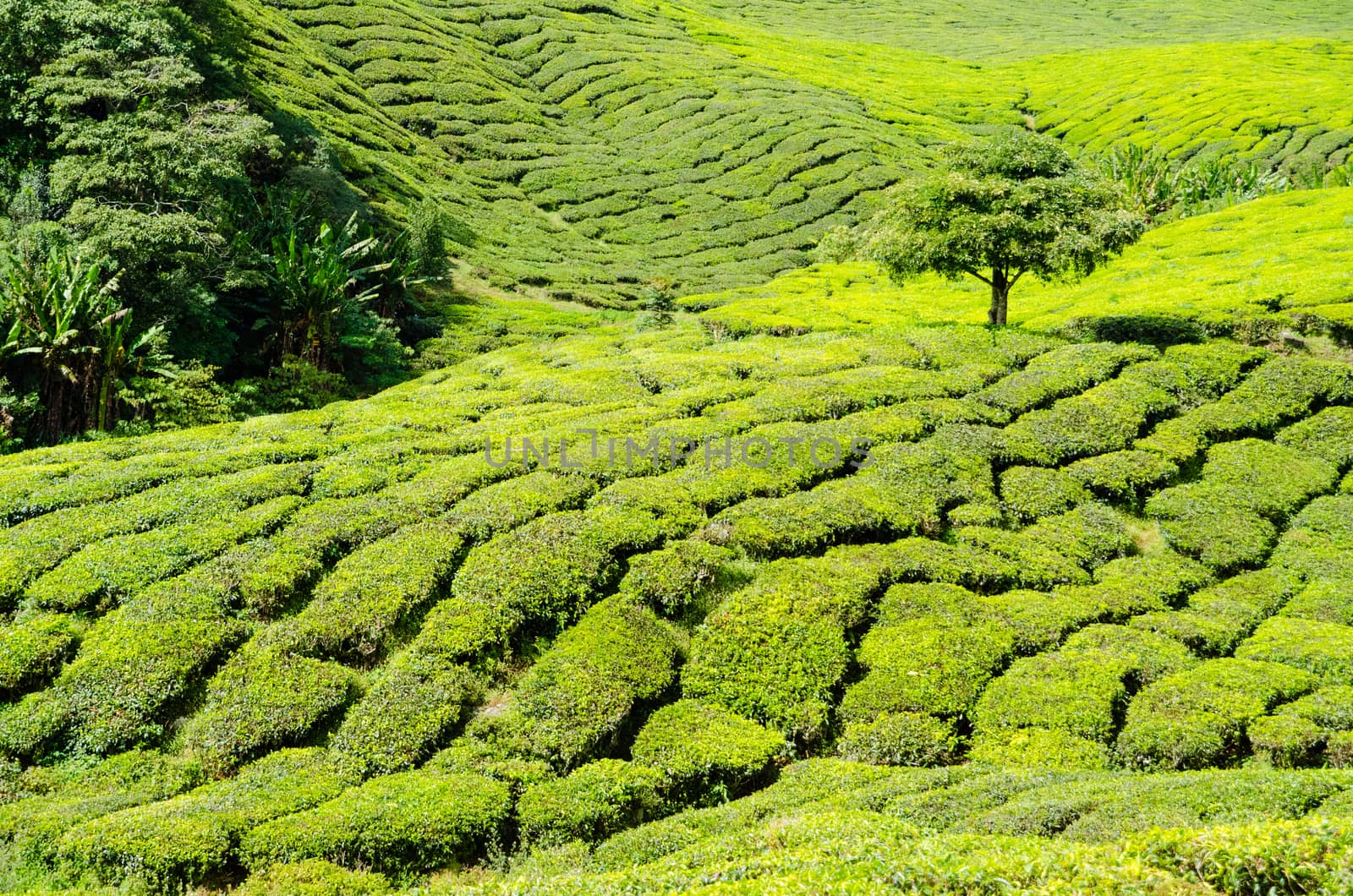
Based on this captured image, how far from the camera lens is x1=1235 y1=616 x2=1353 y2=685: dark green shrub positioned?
1430cm

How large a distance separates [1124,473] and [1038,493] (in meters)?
2.73

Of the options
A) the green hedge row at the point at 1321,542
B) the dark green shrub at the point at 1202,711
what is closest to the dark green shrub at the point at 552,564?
the dark green shrub at the point at 1202,711

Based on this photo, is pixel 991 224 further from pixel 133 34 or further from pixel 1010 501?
pixel 133 34

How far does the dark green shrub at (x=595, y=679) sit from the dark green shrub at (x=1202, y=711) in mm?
8483

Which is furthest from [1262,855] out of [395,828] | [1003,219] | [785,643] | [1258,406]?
[1003,219]

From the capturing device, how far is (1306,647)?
15055 mm

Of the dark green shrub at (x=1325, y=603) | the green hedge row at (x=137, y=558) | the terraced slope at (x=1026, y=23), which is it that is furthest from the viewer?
the terraced slope at (x=1026, y=23)

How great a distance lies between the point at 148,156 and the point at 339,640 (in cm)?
2767

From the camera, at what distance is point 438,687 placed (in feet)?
48.5

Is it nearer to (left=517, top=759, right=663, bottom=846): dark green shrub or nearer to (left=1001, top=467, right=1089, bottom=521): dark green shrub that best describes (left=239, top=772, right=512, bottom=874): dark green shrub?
(left=517, top=759, right=663, bottom=846): dark green shrub

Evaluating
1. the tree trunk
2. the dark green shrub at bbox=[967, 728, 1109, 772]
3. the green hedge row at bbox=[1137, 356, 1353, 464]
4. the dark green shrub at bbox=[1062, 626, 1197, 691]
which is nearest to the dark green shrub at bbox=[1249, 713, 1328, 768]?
the dark green shrub at bbox=[1062, 626, 1197, 691]

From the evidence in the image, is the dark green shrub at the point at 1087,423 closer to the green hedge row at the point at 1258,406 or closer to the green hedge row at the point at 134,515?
the green hedge row at the point at 1258,406

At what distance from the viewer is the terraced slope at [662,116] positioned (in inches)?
2746

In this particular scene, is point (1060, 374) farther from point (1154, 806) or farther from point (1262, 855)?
point (1262, 855)
